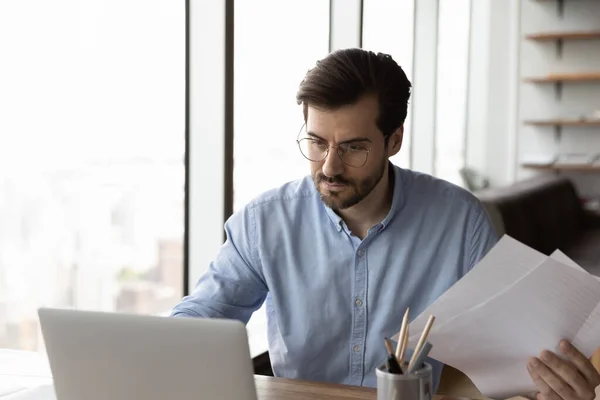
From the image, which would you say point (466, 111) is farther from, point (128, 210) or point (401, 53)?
point (128, 210)

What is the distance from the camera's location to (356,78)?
1.65 m

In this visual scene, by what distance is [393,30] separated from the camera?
4.62 meters

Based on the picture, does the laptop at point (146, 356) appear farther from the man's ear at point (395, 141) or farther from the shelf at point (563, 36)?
the shelf at point (563, 36)

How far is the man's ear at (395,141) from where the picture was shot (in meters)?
1.75

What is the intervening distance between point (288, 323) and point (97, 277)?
0.97 m

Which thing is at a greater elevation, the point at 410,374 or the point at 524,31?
the point at 524,31

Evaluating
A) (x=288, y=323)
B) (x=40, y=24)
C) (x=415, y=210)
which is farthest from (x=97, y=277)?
(x=415, y=210)

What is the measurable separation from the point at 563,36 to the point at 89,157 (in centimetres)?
391

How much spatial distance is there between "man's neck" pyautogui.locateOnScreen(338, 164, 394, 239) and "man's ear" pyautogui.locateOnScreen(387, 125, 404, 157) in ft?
0.22

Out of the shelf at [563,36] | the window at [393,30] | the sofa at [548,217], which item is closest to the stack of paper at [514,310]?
the sofa at [548,217]

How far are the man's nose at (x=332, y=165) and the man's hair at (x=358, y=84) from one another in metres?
0.09

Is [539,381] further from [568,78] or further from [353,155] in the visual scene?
[568,78]

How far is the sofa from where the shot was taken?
3576 mm

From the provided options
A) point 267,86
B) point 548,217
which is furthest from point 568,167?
point 267,86
